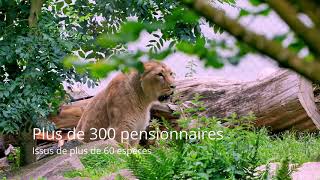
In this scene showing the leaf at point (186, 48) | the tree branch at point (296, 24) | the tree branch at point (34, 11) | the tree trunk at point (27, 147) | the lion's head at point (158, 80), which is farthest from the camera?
the tree trunk at point (27, 147)

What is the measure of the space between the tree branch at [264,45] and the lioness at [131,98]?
23.6 feet

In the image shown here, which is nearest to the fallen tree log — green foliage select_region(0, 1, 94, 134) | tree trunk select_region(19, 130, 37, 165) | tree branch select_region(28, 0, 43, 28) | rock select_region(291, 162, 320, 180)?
tree trunk select_region(19, 130, 37, 165)

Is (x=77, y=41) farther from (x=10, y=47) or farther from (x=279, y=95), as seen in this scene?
(x=279, y=95)

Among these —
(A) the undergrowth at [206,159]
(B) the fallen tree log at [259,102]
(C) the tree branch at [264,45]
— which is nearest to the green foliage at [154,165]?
(A) the undergrowth at [206,159]

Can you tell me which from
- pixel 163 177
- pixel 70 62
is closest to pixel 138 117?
pixel 163 177

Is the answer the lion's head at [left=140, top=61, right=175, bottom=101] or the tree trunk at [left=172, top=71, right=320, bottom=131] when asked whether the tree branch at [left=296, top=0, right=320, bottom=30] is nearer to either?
the lion's head at [left=140, top=61, right=175, bottom=101]

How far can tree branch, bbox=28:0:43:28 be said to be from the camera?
786cm

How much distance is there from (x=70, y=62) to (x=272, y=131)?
8.39 m

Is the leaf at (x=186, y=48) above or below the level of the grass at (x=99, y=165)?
above

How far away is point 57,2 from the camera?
8.20 meters

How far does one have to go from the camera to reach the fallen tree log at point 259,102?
878 centimetres

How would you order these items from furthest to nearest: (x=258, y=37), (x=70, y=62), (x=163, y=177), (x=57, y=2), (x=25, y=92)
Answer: (x=57, y=2) → (x=25, y=92) → (x=163, y=177) → (x=70, y=62) → (x=258, y=37)

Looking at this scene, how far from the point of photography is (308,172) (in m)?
5.70

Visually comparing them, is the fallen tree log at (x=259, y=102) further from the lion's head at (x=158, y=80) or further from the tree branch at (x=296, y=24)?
the tree branch at (x=296, y=24)
